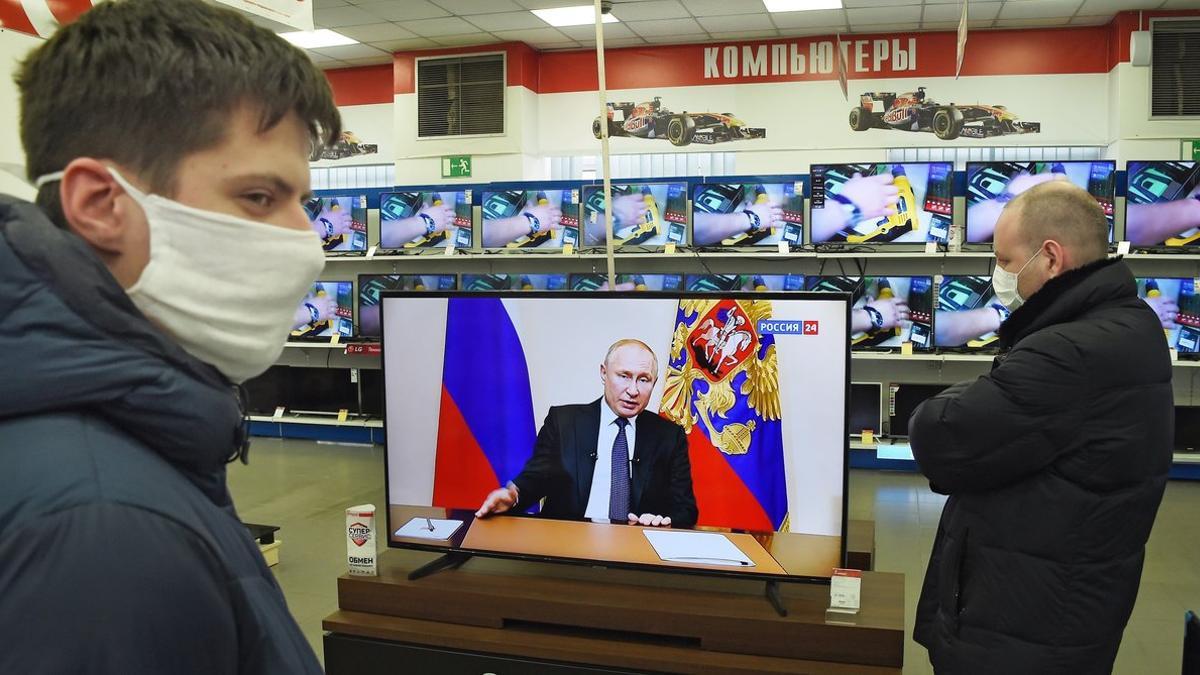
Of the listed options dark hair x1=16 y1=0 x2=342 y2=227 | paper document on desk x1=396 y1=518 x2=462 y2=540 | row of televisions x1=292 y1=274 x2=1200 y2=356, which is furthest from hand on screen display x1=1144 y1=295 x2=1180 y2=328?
dark hair x1=16 y1=0 x2=342 y2=227

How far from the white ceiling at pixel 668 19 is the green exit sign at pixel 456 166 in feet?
4.14

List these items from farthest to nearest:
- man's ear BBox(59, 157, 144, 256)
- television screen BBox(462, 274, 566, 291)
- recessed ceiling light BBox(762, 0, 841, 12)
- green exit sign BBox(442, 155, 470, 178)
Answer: green exit sign BBox(442, 155, 470, 178)
recessed ceiling light BBox(762, 0, 841, 12)
television screen BBox(462, 274, 566, 291)
man's ear BBox(59, 157, 144, 256)

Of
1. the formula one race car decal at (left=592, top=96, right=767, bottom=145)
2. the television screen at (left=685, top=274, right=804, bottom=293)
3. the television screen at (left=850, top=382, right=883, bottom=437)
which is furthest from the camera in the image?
the formula one race car decal at (left=592, top=96, right=767, bottom=145)

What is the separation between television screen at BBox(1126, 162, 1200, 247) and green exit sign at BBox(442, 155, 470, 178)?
6566 millimetres

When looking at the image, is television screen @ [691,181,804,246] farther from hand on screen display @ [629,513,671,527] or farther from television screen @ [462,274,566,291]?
hand on screen display @ [629,513,671,527]

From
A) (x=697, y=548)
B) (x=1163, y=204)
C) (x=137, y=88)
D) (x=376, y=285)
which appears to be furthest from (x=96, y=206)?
(x=376, y=285)

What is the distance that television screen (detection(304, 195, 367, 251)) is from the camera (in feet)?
24.6

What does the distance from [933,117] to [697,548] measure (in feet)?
26.6

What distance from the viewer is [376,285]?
738 centimetres

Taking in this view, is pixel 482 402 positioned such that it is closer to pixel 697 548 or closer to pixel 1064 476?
pixel 697 548

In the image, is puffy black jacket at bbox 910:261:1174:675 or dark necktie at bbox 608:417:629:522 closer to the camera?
puffy black jacket at bbox 910:261:1174:675

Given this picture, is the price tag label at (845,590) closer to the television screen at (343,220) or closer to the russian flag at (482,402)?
the russian flag at (482,402)

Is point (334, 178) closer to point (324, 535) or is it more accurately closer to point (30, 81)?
point (324, 535)

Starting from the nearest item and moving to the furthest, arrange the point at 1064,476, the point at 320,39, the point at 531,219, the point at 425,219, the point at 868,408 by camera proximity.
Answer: the point at 1064,476 < the point at 868,408 < the point at 531,219 < the point at 425,219 < the point at 320,39
